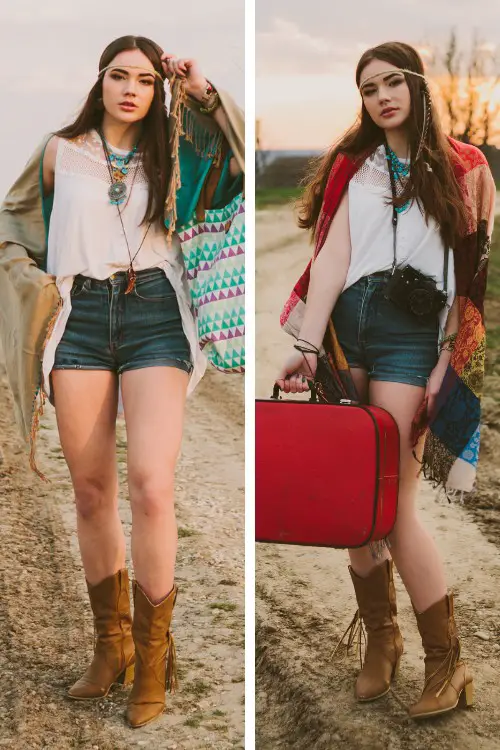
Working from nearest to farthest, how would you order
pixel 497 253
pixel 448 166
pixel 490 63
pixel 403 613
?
pixel 448 166, pixel 403 613, pixel 490 63, pixel 497 253

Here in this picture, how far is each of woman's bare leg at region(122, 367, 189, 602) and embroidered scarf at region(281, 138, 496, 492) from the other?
0.47 meters

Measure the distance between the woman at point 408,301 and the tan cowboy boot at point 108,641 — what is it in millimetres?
695

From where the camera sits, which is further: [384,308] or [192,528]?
[192,528]

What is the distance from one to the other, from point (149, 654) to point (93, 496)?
46 cm

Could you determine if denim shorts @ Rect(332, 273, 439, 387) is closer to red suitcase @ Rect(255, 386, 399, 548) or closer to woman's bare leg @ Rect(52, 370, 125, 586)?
red suitcase @ Rect(255, 386, 399, 548)

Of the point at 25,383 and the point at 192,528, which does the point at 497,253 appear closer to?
the point at 192,528

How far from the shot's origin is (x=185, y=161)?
2.93 meters

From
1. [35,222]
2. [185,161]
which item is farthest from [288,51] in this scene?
[35,222]

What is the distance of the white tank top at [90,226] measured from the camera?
2885mm

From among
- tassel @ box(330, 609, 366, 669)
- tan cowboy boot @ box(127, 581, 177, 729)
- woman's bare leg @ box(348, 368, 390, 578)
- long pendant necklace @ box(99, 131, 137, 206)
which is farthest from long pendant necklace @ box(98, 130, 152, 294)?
tassel @ box(330, 609, 366, 669)

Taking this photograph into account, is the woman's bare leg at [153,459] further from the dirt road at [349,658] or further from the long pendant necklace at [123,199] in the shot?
the dirt road at [349,658]

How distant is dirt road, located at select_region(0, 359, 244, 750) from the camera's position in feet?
9.94

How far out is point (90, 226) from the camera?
9.48 ft

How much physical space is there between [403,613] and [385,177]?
1.28 metres
